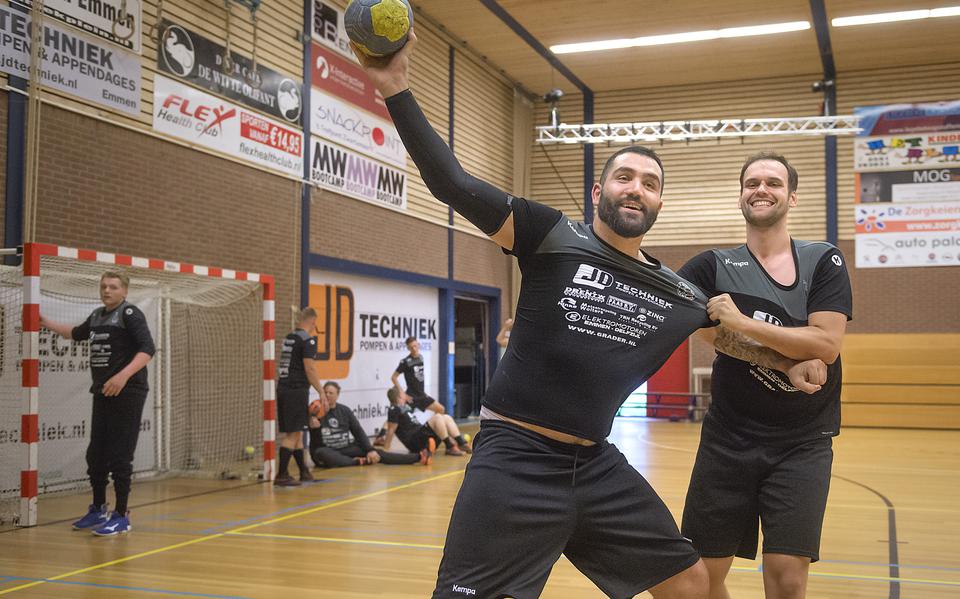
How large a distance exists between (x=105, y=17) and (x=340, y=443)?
5734 mm

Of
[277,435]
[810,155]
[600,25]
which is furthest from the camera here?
[810,155]

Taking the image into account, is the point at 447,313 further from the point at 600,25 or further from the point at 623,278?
the point at 623,278

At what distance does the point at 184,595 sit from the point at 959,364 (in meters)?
16.8

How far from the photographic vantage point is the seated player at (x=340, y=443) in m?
11.2

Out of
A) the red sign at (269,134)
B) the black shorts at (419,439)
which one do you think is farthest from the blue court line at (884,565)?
the red sign at (269,134)

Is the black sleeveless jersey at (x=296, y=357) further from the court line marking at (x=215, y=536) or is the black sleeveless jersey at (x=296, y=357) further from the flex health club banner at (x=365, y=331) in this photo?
the flex health club banner at (x=365, y=331)

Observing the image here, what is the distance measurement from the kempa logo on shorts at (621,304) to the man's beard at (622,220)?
8.2 inches

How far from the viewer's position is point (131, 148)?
9.84 meters

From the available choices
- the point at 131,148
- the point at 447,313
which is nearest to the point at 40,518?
the point at 131,148

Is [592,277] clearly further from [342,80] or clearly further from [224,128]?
[342,80]

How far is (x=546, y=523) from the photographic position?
106 inches

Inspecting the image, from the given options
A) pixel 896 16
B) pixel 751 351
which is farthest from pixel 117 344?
pixel 896 16

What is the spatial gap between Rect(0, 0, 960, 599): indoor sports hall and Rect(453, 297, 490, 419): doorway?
0.07 metres

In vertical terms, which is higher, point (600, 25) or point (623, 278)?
point (600, 25)
